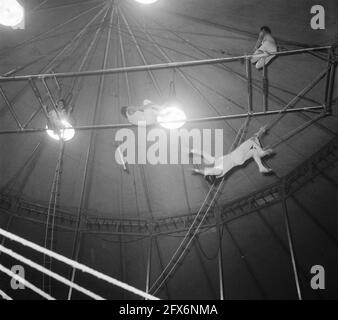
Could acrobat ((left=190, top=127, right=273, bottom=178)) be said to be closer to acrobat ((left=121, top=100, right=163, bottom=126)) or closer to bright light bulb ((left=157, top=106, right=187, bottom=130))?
bright light bulb ((left=157, top=106, right=187, bottom=130))

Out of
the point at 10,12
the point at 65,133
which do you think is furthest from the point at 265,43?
the point at 65,133

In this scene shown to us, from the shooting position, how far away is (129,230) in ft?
40.7

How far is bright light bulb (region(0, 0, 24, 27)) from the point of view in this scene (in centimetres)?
743

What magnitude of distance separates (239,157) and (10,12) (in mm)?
5910

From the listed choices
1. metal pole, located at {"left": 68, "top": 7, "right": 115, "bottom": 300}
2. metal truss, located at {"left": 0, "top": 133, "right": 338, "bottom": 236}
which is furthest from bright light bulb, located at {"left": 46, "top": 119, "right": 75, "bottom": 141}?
metal truss, located at {"left": 0, "top": 133, "right": 338, "bottom": 236}

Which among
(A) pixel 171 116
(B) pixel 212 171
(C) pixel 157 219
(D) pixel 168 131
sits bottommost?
(B) pixel 212 171

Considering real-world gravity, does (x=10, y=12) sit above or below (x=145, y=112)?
above

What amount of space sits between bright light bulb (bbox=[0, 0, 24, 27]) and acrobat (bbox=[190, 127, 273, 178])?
197 inches

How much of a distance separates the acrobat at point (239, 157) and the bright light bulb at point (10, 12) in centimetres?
500

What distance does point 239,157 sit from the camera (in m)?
8.52

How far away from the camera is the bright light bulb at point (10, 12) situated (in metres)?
7.43

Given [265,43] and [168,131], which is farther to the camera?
[168,131]

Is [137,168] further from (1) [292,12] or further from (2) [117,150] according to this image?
(1) [292,12]

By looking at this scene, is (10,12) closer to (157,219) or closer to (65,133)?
(65,133)
